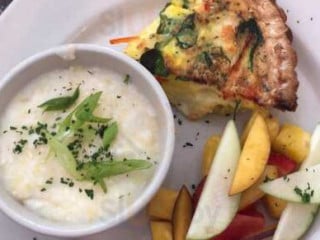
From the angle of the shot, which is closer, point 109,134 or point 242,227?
point 109,134

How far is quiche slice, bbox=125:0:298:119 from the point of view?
1.97 m

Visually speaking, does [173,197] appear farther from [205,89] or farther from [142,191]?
[205,89]

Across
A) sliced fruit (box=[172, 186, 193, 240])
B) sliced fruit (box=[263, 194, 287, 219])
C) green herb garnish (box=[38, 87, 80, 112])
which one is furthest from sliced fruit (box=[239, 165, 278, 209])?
green herb garnish (box=[38, 87, 80, 112])

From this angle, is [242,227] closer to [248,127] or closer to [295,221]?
[295,221]

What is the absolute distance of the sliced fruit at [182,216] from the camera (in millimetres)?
Result: 1890

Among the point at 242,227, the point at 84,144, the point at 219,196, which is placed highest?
the point at 84,144

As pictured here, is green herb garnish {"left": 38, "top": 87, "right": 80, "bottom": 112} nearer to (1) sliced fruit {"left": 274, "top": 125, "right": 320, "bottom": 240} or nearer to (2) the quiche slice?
(2) the quiche slice

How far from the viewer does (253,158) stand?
1.87m

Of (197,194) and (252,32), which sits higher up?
(252,32)

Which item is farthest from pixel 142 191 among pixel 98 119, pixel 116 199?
pixel 98 119

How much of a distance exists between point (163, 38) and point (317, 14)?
18.5 inches

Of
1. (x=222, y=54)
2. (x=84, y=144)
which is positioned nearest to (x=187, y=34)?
(x=222, y=54)

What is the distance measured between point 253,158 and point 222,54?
0.32 m

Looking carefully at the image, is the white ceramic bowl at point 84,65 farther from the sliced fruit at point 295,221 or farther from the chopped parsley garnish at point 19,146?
the sliced fruit at point 295,221
